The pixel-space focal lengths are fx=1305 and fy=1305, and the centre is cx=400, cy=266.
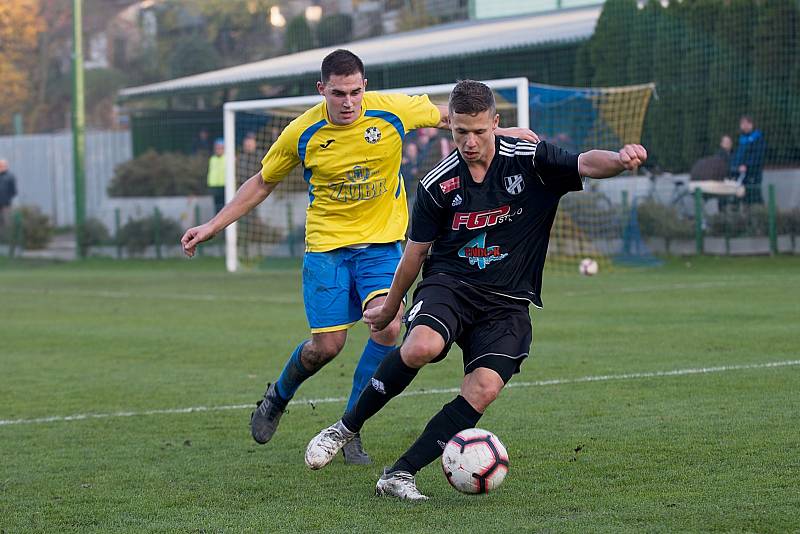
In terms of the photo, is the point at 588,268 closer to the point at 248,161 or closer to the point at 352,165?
the point at 248,161

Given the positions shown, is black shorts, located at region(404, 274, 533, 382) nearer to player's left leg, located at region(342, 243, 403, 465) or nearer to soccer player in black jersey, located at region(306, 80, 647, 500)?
soccer player in black jersey, located at region(306, 80, 647, 500)

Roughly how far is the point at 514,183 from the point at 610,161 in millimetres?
501

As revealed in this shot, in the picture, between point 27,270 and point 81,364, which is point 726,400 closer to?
point 81,364

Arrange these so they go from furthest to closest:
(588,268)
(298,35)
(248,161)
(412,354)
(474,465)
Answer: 1. (298,35)
2. (248,161)
3. (588,268)
4. (412,354)
5. (474,465)

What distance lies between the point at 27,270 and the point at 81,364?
632 inches

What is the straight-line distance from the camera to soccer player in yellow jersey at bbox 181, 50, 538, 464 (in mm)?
6598

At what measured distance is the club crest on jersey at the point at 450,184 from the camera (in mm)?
5430

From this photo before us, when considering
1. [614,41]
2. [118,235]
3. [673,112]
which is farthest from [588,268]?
[118,235]

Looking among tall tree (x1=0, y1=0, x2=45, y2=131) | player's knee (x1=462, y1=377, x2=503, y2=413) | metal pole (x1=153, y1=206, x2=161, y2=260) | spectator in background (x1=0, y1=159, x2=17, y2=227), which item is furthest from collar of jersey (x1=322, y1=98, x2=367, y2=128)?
tall tree (x1=0, y1=0, x2=45, y2=131)

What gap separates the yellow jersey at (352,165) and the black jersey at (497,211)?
1.13m

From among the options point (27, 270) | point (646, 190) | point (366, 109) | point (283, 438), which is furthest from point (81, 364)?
point (27, 270)

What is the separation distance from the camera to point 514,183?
5465 millimetres

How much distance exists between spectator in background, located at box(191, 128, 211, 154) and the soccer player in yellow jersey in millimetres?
26293

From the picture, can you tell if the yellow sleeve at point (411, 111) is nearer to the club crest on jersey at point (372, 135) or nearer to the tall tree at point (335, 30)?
the club crest on jersey at point (372, 135)
